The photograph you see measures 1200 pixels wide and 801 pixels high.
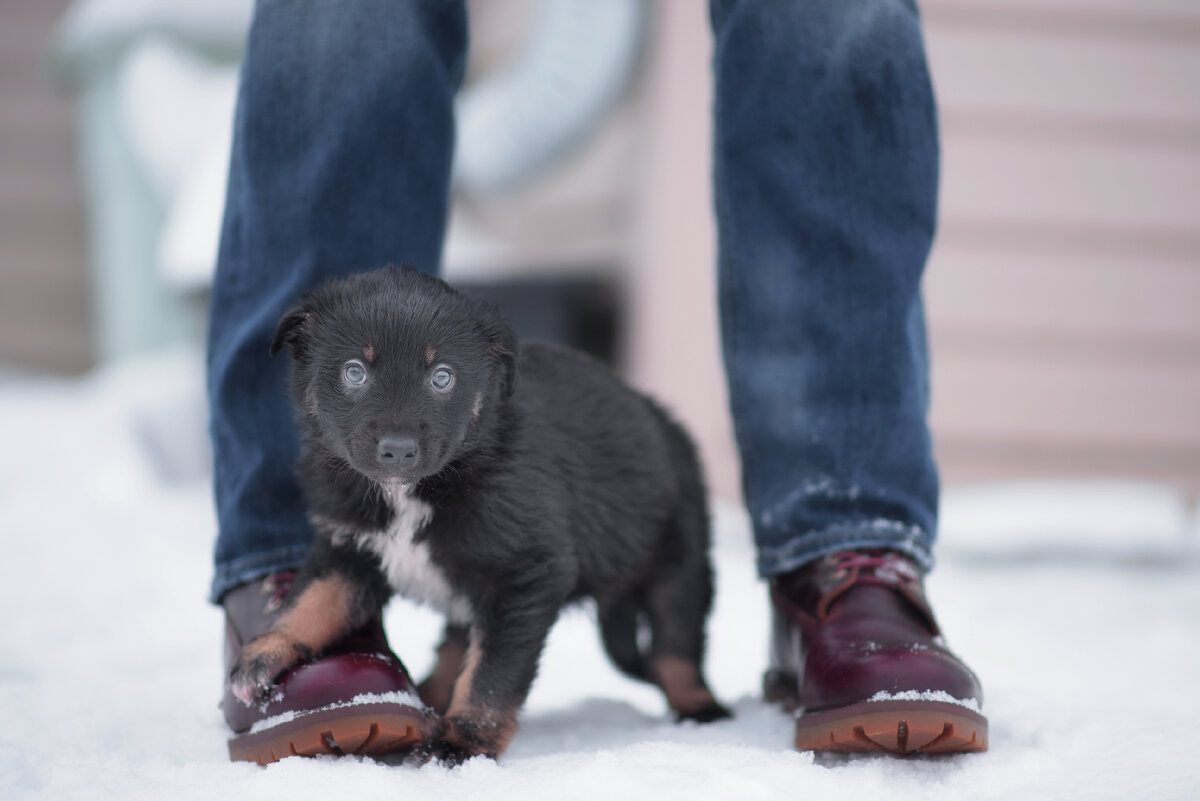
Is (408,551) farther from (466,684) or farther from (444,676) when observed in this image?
(444,676)

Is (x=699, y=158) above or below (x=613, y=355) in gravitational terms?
above

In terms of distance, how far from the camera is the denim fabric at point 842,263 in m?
1.74

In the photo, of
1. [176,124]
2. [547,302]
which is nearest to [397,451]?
[547,302]

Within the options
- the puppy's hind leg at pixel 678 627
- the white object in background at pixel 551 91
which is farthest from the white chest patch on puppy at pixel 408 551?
the white object in background at pixel 551 91

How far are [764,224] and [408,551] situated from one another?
0.85 meters

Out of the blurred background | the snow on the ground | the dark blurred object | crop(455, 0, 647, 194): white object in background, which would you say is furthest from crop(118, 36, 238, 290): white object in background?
the dark blurred object

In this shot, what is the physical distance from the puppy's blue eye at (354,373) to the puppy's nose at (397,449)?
0.37ft

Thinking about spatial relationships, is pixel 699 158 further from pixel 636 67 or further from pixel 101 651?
pixel 101 651

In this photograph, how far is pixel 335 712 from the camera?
4.49 ft

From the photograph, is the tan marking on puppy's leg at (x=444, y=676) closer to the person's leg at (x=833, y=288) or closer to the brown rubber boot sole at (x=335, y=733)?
the brown rubber boot sole at (x=335, y=733)

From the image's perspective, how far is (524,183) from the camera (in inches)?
201

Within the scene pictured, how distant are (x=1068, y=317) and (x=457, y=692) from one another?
3934mm

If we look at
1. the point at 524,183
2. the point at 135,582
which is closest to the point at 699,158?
the point at 524,183

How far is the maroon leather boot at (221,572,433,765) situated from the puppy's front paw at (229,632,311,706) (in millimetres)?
14
